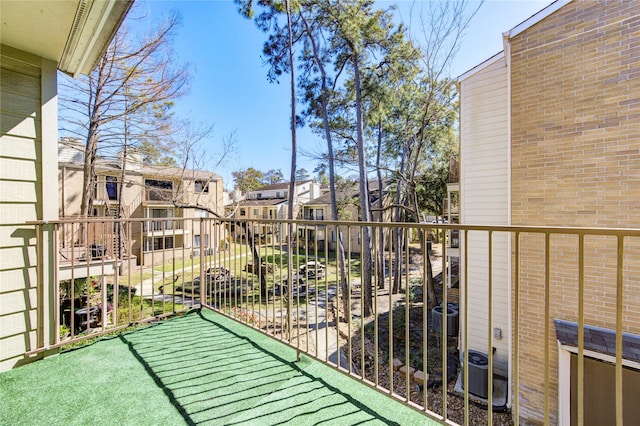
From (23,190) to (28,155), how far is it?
301mm

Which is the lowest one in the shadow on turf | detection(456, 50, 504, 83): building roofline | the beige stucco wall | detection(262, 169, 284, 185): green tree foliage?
the shadow on turf

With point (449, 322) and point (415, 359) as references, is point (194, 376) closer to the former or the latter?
point (415, 359)

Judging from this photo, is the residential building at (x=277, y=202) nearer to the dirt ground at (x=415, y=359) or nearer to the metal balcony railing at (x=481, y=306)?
the dirt ground at (x=415, y=359)

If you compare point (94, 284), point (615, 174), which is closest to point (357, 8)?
point (615, 174)

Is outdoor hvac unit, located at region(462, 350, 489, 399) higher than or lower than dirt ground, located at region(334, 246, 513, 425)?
higher

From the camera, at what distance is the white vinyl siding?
5398 mm

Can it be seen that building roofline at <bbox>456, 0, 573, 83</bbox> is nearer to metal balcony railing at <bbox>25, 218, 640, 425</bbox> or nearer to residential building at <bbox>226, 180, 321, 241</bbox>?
metal balcony railing at <bbox>25, 218, 640, 425</bbox>

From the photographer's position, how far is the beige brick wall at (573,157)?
3.82 m

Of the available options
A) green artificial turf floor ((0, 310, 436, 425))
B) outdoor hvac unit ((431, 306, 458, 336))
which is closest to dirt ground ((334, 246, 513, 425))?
outdoor hvac unit ((431, 306, 458, 336))

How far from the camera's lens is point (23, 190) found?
90.6 inches

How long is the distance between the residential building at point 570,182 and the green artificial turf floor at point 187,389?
235cm

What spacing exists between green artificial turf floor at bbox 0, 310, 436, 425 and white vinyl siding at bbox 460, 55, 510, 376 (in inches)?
186

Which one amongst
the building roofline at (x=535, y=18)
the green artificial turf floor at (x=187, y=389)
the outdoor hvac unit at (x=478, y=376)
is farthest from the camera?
the outdoor hvac unit at (x=478, y=376)

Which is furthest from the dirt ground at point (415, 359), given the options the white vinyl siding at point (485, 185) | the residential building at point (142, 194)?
the residential building at point (142, 194)
